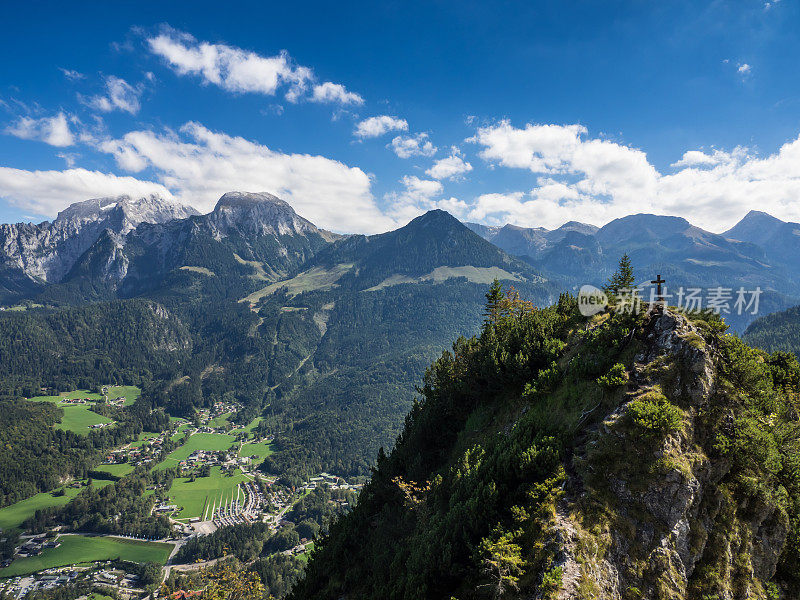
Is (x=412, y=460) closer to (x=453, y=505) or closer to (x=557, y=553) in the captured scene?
(x=453, y=505)

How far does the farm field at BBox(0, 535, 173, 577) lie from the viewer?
5728 inches

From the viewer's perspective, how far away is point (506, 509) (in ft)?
71.9

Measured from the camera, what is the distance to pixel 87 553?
152875mm

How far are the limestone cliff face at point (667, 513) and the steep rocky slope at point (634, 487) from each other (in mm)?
67

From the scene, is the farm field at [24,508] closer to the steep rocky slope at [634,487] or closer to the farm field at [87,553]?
the farm field at [87,553]

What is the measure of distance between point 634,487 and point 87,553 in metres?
221

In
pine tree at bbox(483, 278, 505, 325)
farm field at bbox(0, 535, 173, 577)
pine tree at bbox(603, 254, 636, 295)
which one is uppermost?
pine tree at bbox(603, 254, 636, 295)

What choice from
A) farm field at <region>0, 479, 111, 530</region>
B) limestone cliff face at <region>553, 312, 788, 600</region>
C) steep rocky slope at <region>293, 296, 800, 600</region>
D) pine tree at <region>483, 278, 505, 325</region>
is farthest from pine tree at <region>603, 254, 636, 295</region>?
farm field at <region>0, 479, 111, 530</region>

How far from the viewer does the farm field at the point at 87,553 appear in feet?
477

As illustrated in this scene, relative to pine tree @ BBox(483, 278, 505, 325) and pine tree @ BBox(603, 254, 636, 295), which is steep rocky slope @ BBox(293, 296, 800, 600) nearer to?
pine tree @ BBox(603, 254, 636, 295)

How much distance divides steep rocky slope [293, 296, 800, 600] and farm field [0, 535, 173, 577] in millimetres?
184237

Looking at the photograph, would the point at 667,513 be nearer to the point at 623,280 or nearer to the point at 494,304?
the point at 623,280

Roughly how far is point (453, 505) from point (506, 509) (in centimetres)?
444

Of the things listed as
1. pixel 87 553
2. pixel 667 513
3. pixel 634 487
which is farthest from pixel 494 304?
pixel 87 553
